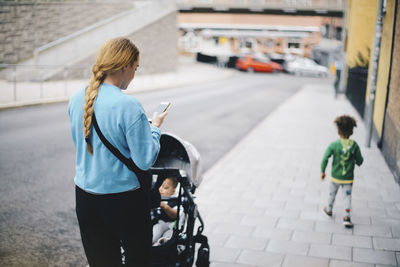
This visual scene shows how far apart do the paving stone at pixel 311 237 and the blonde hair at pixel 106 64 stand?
3.07 metres

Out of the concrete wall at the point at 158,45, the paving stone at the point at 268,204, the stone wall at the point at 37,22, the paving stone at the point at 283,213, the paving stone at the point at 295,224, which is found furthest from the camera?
the concrete wall at the point at 158,45

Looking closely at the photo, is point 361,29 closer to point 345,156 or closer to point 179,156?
point 345,156

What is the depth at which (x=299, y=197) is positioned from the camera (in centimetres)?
616

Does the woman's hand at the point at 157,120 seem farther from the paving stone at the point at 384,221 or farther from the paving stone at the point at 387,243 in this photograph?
the paving stone at the point at 384,221

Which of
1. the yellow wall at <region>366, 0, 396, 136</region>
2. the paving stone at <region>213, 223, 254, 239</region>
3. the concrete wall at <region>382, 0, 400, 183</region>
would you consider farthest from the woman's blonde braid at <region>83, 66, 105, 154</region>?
the yellow wall at <region>366, 0, 396, 136</region>

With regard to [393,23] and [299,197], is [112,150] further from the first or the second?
[393,23]

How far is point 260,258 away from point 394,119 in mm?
4588

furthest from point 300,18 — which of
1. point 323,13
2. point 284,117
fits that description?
point 284,117

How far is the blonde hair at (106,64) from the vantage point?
2340 millimetres

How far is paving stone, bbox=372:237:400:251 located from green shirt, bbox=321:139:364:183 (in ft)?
2.38

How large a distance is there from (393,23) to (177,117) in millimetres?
7031

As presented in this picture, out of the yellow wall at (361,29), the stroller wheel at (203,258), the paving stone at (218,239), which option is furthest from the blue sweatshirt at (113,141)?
the yellow wall at (361,29)

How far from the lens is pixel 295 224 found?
5.12 m

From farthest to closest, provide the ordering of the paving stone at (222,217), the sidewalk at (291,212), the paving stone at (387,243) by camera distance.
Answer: the paving stone at (222,217) < the paving stone at (387,243) < the sidewalk at (291,212)
